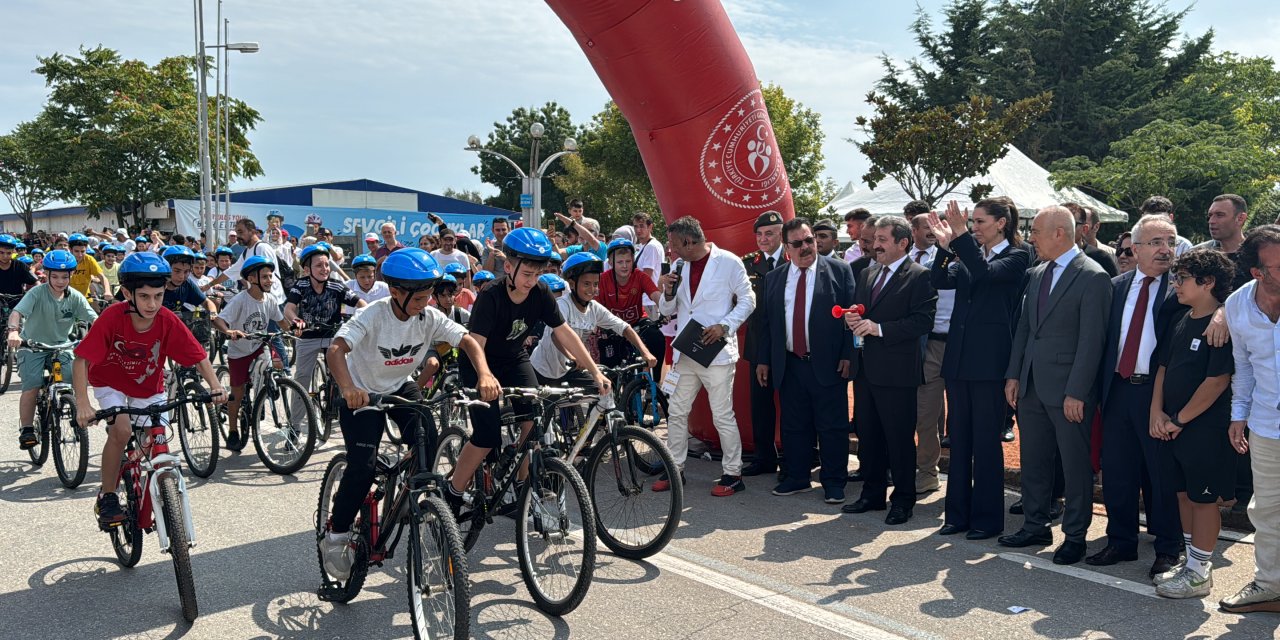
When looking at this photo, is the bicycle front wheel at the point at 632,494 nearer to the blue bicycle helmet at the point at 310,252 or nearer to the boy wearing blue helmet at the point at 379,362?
the boy wearing blue helmet at the point at 379,362

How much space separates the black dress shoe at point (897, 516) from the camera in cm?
643

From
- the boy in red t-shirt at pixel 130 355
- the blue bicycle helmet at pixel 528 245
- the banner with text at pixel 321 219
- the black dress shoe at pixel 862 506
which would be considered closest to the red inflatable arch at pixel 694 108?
the black dress shoe at pixel 862 506

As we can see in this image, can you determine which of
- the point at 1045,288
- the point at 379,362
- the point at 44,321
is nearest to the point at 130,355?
the point at 379,362

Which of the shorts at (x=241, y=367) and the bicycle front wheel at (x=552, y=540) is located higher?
the shorts at (x=241, y=367)

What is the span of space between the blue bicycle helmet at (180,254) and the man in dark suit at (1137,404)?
24.8ft

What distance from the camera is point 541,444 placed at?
4.95m

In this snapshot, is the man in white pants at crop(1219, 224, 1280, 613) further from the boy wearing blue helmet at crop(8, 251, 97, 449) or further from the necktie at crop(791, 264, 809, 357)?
the boy wearing blue helmet at crop(8, 251, 97, 449)

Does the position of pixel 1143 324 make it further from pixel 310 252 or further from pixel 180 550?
pixel 310 252

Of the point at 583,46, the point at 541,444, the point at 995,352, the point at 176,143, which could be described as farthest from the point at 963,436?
the point at 176,143

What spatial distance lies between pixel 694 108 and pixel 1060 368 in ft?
12.7

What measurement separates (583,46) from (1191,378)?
527 cm

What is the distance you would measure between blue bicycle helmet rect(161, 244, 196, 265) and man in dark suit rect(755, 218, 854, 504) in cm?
526

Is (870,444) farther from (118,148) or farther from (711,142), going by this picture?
(118,148)

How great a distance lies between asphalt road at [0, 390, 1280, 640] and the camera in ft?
15.1
